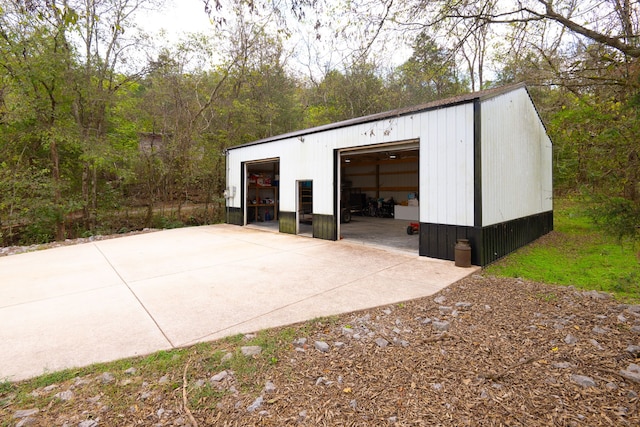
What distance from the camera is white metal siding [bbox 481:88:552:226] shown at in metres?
5.75

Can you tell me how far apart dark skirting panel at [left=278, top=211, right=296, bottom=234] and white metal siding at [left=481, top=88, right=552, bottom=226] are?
558cm

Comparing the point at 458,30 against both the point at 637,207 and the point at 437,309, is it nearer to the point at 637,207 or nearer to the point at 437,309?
the point at 637,207

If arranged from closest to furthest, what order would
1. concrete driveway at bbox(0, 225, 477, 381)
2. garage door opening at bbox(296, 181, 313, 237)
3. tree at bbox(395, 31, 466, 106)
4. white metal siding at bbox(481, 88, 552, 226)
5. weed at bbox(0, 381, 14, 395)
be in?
weed at bbox(0, 381, 14, 395) → concrete driveway at bbox(0, 225, 477, 381) → tree at bbox(395, 31, 466, 106) → white metal siding at bbox(481, 88, 552, 226) → garage door opening at bbox(296, 181, 313, 237)

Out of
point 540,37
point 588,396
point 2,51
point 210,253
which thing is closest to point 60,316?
point 210,253

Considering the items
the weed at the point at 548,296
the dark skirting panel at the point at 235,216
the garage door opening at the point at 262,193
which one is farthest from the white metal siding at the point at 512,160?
the dark skirting panel at the point at 235,216

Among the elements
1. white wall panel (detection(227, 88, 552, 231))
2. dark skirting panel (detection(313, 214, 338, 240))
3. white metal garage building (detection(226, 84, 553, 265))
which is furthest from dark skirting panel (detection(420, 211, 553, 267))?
dark skirting panel (detection(313, 214, 338, 240))

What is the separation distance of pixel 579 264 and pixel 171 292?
7.31m

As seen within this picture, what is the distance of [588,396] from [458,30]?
14.6 ft

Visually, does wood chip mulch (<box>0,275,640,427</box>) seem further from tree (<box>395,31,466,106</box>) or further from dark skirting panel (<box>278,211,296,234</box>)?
dark skirting panel (<box>278,211,296,234</box>)

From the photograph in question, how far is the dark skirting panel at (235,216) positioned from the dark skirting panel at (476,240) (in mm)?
7662

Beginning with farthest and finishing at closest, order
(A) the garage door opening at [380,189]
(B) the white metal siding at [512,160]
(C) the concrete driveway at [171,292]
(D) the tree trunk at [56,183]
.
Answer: (A) the garage door opening at [380,189] < (D) the tree trunk at [56,183] < (B) the white metal siding at [512,160] < (C) the concrete driveway at [171,292]

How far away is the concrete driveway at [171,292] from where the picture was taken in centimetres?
275

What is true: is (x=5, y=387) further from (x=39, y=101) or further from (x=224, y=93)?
(x=224, y=93)

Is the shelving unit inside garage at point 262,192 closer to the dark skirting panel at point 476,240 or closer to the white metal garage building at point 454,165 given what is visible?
the white metal garage building at point 454,165
